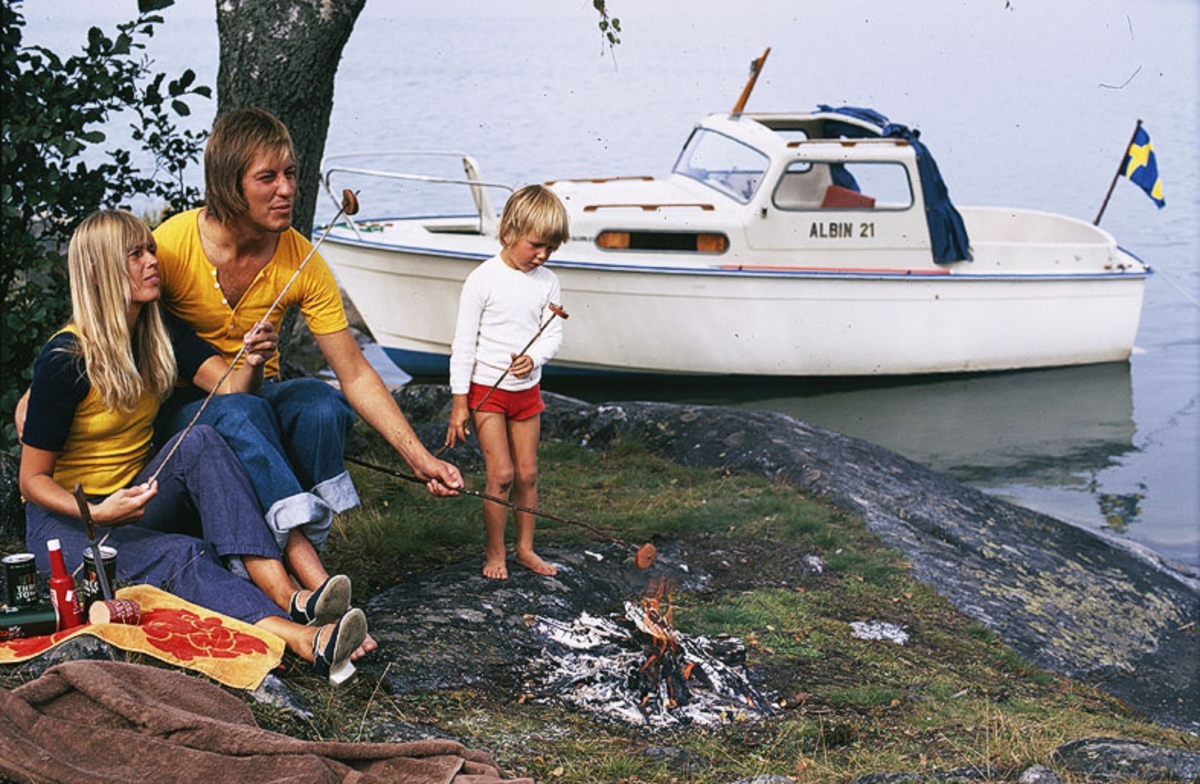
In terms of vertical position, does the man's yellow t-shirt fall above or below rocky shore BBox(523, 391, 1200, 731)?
above

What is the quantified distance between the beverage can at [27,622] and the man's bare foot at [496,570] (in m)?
1.62

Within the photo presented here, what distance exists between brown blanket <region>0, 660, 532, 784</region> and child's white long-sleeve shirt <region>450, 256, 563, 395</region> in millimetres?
1858

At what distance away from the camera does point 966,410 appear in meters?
13.8

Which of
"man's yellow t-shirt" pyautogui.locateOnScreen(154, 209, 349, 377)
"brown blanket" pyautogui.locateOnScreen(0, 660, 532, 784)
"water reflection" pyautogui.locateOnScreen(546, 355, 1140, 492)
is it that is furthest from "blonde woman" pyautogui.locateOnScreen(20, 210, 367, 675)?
"water reflection" pyautogui.locateOnScreen(546, 355, 1140, 492)

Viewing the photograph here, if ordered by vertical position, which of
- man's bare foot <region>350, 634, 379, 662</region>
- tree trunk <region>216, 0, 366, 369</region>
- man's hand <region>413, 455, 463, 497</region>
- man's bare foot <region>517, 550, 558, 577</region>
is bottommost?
man's bare foot <region>517, 550, 558, 577</region>

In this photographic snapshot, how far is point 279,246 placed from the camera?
15.0ft

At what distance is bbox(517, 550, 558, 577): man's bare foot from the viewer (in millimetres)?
5117

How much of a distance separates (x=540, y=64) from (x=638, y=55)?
3065 mm

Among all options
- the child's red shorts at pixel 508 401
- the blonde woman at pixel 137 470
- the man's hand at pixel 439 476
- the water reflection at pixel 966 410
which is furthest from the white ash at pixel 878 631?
the water reflection at pixel 966 410

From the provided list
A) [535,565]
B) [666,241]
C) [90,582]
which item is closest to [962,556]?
[535,565]

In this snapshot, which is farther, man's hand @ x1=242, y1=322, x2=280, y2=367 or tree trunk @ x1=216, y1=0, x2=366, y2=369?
tree trunk @ x1=216, y1=0, x2=366, y2=369

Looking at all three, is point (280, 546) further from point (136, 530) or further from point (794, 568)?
point (794, 568)

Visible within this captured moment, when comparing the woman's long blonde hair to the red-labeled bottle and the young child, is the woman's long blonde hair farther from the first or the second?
the young child

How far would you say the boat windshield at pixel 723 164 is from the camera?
489 inches
